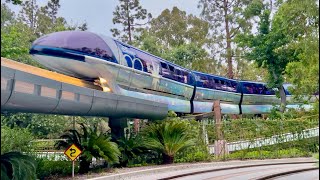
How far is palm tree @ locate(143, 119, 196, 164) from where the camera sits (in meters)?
13.8

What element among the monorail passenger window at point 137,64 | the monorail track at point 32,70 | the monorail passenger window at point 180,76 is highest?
the monorail passenger window at point 180,76

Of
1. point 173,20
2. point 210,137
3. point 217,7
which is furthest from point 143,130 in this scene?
point 173,20

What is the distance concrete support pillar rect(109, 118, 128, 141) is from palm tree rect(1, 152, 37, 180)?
5639mm

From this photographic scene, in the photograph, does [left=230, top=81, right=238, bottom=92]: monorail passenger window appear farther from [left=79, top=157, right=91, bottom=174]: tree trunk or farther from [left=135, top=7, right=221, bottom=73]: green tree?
[left=79, top=157, right=91, bottom=174]: tree trunk

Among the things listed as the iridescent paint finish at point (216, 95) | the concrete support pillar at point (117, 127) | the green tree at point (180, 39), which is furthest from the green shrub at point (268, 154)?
the green tree at point (180, 39)

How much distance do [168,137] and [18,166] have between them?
787cm

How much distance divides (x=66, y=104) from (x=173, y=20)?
112 ft

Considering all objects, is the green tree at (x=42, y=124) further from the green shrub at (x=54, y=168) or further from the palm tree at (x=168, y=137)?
the green shrub at (x=54, y=168)

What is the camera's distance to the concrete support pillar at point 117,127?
505 inches

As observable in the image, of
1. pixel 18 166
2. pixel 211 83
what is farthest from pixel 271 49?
pixel 18 166

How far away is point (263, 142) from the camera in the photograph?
16.7 meters

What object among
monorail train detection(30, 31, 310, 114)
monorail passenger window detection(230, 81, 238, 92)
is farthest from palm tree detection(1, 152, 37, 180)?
monorail passenger window detection(230, 81, 238, 92)

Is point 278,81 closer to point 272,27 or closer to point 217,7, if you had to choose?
point 272,27

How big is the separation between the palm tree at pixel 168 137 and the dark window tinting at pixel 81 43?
3.12 meters
